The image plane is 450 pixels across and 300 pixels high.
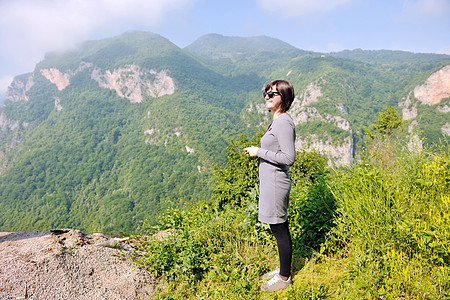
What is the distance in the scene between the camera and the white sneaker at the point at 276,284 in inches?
91.8

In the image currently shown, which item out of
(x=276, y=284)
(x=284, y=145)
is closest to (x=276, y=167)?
(x=284, y=145)

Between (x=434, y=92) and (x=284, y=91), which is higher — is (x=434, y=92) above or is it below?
above

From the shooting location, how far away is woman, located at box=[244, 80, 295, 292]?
204 cm

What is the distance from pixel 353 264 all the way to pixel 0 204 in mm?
130692

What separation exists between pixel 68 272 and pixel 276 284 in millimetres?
2523

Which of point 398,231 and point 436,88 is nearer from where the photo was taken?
point 398,231

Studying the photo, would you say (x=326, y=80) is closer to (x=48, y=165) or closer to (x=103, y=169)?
(x=103, y=169)

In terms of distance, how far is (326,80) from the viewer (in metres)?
132

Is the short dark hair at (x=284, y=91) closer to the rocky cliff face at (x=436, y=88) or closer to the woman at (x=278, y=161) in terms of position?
the woman at (x=278, y=161)

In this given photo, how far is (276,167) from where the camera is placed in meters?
2.13

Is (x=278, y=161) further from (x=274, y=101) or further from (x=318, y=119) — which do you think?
(x=318, y=119)

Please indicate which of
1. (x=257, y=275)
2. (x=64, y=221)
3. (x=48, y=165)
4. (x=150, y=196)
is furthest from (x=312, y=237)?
(x=48, y=165)

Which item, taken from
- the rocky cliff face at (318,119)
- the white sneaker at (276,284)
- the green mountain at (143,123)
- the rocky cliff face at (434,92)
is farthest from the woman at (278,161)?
the rocky cliff face at (434,92)

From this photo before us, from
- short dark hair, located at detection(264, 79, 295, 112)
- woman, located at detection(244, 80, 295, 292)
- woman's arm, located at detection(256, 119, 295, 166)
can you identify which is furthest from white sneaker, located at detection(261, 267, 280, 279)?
short dark hair, located at detection(264, 79, 295, 112)
